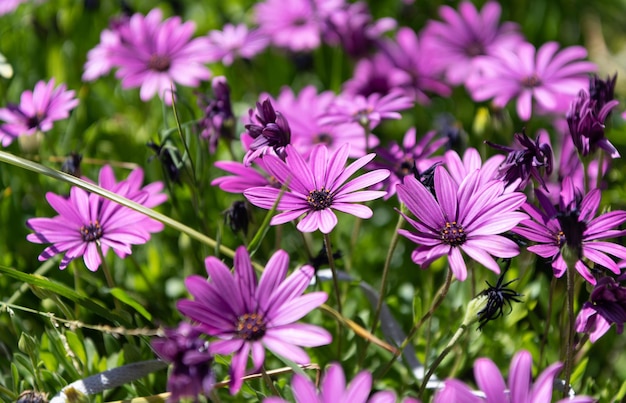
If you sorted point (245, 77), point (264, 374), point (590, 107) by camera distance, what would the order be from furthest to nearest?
point (245, 77), point (590, 107), point (264, 374)

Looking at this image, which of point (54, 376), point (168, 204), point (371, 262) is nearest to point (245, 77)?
point (168, 204)

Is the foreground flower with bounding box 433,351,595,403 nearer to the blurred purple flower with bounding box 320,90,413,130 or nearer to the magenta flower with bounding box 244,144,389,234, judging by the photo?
the magenta flower with bounding box 244,144,389,234

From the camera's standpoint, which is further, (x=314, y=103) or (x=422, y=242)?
(x=314, y=103)

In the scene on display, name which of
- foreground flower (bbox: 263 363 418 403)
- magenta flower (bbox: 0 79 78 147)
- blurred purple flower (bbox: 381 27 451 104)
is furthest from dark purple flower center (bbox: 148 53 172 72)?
foreground flower (bbox: 263 363 418 403)

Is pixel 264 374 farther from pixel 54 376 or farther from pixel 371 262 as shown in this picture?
pixel 371 262

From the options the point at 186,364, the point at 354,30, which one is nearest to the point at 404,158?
the point at 186,364

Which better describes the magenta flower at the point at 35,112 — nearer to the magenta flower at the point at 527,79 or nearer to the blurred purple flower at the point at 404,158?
the blurred purple flower at the point at 404,158
